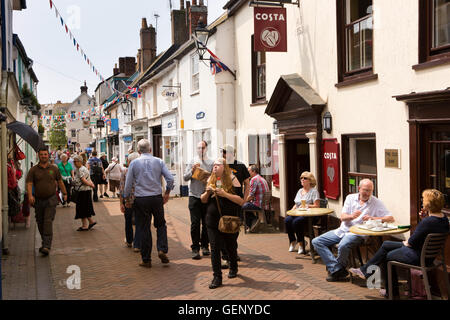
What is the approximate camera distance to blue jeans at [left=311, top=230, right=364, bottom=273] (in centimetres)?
616

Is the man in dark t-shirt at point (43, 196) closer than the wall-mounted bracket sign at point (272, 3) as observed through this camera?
Yes

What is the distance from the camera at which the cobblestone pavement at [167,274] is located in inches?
228

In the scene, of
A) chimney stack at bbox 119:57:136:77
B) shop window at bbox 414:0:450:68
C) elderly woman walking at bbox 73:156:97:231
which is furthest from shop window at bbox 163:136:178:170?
chimney stack at bbox 119:57:136:77

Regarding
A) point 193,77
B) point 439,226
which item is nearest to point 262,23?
point 439,226

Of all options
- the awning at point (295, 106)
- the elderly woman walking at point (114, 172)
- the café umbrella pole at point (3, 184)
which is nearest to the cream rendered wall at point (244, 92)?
the awning at point (295, 106)

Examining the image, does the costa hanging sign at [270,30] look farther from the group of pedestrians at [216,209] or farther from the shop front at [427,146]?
the shop front at [427,146]

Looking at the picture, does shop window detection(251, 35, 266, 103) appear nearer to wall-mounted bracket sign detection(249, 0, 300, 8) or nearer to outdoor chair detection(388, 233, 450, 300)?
wall-mounted bracket sign detection(249, 0, 300, 8)

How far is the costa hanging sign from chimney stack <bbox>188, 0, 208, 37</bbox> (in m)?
10.4

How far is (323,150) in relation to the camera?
9.02 metres

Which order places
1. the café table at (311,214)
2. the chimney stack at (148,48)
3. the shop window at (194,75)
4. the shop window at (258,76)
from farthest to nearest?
the chimney stack at (148,48)
the shop window at (194,75)
the shop window at (258,76)
the café table at (311,214)

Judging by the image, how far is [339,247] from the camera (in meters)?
6.25

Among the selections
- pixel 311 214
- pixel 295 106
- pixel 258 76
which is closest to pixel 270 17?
pixel 295 106

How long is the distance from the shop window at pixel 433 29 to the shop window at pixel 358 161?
1.76 meters

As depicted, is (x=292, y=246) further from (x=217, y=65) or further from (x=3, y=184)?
(x=217, y=65)
